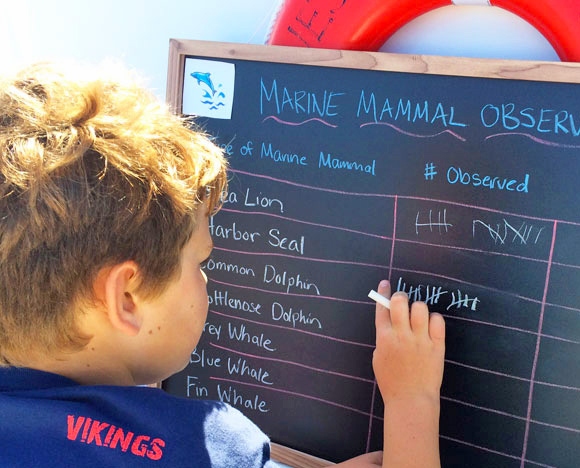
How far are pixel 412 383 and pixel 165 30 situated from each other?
1250 millimetres

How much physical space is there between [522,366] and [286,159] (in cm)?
65

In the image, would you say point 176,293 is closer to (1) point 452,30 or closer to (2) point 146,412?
(2) point 146,412

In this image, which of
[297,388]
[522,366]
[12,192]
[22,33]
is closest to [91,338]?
[12,192]

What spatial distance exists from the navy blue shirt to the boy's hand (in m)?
0.31

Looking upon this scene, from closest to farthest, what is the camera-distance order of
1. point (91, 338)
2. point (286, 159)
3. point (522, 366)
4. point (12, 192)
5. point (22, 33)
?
1. point (12, 192)
2. point (91, 338)
3. point (522, 366)
4. point (286, 159)
5. point (22, 33)

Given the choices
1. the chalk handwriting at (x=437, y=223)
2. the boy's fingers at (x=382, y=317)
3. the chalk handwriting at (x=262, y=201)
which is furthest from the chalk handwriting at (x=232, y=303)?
the chalk handwriting at (x=437, y=223)

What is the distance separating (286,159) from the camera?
4.36 feet

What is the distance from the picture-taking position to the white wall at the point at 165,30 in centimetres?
120

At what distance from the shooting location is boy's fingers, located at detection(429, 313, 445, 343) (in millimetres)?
1115

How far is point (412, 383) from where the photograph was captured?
1119 millimetres

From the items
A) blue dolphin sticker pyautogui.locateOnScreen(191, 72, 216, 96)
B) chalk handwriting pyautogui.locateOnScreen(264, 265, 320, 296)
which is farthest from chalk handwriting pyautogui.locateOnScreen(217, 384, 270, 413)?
blue dolphin sticker pyautogui.locateOnScreen(191, 72, 216, 96)

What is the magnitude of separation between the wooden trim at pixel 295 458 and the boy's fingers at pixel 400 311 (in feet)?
1.40

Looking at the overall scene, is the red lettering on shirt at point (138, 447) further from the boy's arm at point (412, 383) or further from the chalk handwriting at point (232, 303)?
the chalk handwriting at point (232, 303)

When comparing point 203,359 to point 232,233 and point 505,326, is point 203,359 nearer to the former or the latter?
point 232,233
